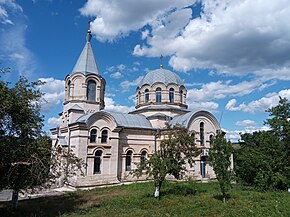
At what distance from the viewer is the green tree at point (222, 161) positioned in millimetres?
12984

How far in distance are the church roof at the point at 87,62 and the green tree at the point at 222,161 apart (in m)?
15.9

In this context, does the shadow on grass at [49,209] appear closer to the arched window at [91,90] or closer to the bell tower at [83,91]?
the bell tower at [83,91]

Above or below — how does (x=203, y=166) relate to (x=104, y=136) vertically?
below

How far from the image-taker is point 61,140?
22.3 m

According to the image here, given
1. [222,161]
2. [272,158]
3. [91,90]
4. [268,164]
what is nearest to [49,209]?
[222,161]

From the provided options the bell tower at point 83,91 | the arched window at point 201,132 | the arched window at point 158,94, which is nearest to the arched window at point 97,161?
the bell tower at point 83,91

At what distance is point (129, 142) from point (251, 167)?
1095 centimetres

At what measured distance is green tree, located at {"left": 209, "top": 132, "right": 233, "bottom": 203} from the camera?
42.6 ft

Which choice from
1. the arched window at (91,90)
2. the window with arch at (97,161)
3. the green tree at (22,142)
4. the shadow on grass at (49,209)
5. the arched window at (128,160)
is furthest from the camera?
the arched window at (91,90)

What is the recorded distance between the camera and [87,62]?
998 inches

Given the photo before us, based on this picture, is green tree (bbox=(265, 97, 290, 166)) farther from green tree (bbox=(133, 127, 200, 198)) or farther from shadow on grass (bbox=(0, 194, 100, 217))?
shadow on grass (bbox=(0, 194, 100, 217))

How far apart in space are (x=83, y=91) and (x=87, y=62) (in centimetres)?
336

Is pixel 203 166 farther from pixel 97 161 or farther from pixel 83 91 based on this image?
pixel 83 91

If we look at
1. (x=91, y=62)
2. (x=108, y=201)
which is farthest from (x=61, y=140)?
(x=108, y=201)
